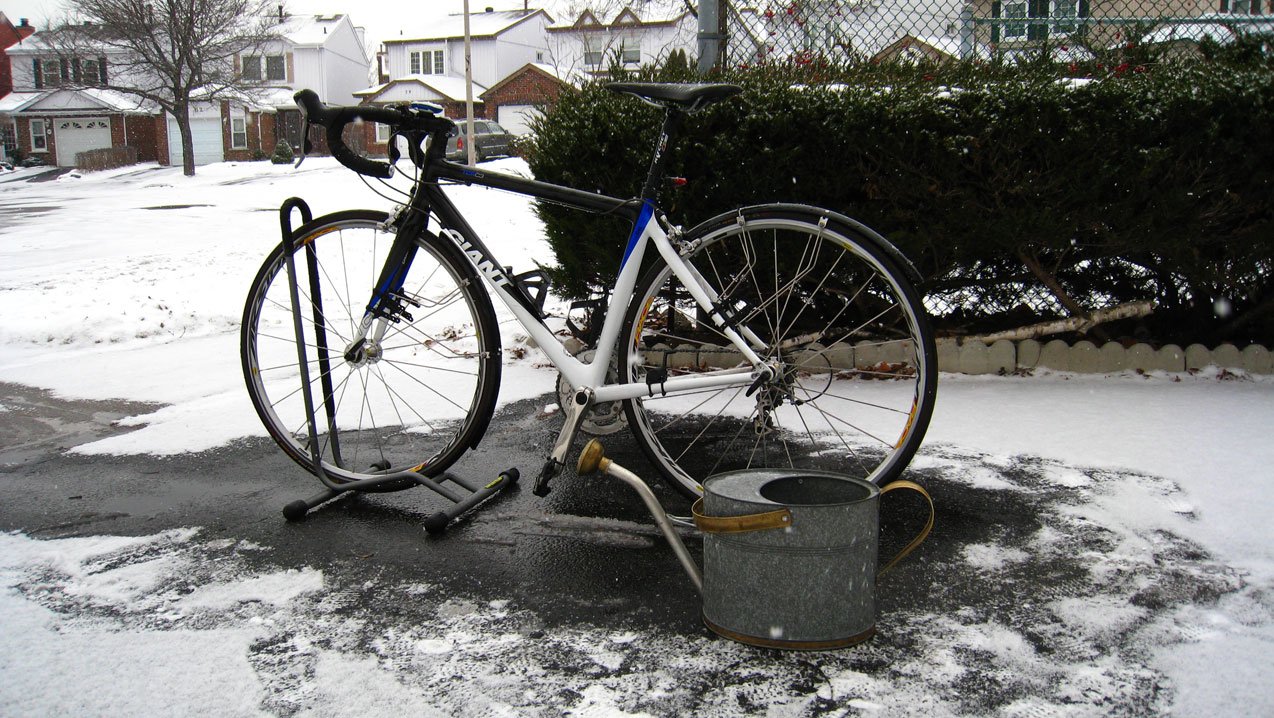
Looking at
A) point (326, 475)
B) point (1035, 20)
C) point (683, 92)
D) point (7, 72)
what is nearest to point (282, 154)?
point (7, 72)

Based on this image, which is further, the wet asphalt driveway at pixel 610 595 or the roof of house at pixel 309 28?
the roof of house at pixel 309 28

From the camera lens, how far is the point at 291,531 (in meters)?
3.22

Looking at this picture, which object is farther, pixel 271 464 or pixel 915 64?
pixel 915 64

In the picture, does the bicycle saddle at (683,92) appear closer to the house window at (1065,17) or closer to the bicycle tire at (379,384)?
the bicycle tire at (379,384)

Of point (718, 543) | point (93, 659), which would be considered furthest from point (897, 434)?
point (93, 659)

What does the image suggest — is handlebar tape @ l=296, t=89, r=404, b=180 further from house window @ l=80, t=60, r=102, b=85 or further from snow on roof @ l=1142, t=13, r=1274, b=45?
house window @ l=80, t=60, r=102, b=85

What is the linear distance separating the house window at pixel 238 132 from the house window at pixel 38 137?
33.2 feet

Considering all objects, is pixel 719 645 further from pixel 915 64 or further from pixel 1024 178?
pixel 915 64

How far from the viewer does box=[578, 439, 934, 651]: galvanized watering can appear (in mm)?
2203

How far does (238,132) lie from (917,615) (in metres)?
52.3

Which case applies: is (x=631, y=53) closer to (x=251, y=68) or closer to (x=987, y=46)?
(x=251, y=68)

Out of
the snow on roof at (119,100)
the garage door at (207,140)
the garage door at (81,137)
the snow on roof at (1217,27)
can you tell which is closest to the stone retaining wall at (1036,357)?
the snow on roof at (1217,27)

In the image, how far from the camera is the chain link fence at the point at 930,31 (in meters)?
5.29

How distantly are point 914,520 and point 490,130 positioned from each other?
3296 cm
